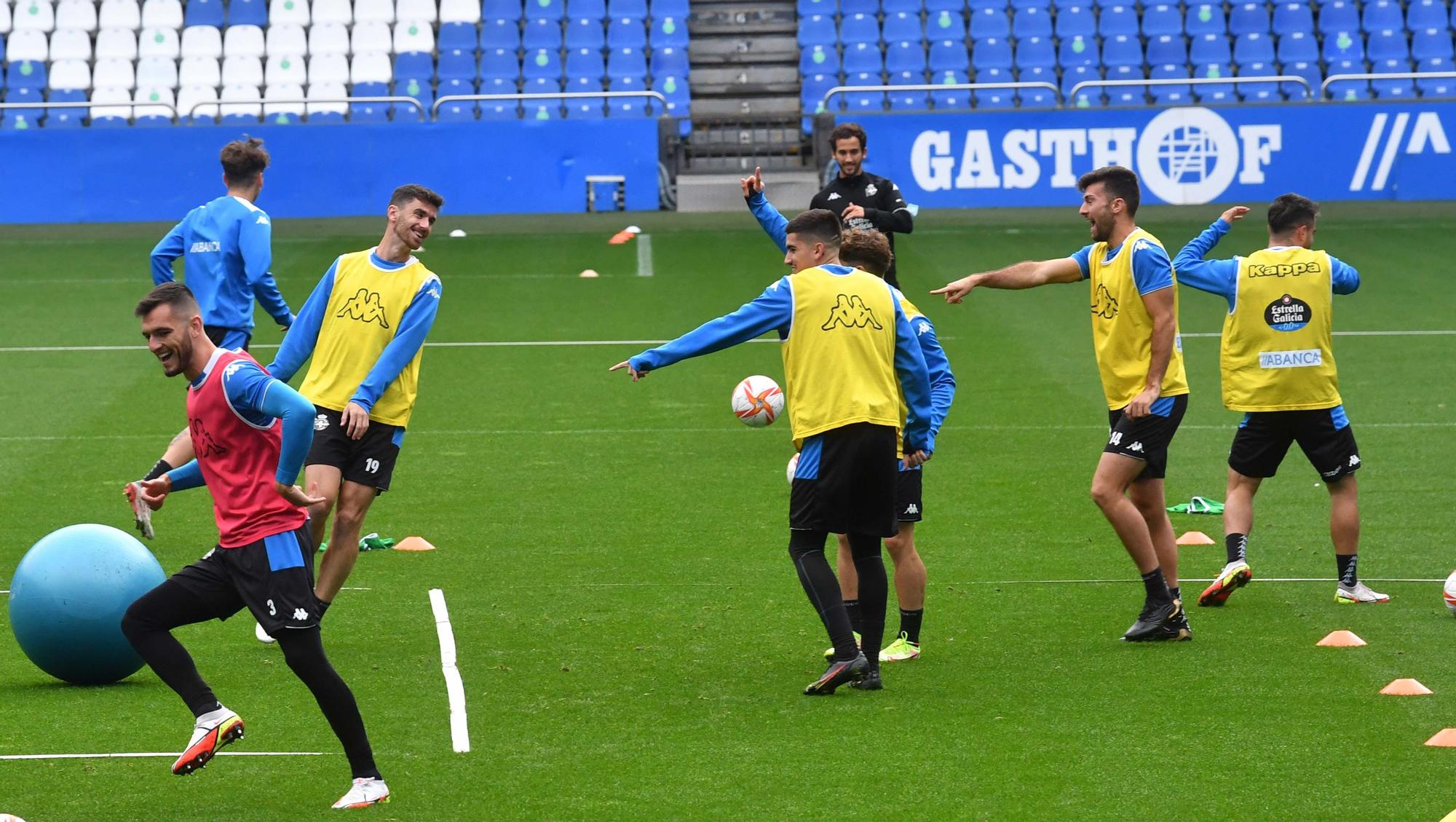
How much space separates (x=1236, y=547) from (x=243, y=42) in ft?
76.9

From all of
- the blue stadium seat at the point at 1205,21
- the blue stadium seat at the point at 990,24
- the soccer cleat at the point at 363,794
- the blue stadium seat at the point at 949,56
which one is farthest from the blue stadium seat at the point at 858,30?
the soccer cleat at the point at 363,794

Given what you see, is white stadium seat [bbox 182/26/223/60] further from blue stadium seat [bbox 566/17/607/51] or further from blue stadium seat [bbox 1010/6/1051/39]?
blue stadium seat [bbox 1010/6/1051/39]

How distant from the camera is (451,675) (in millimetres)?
7742

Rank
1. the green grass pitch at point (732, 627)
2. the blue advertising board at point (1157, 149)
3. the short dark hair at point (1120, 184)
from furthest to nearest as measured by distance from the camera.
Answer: the blue advertising board at point (1157, 149) → the short dark hair at point (1120, 184) → the green grass pitch at point (732, 627)

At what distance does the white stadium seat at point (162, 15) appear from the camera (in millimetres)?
29281

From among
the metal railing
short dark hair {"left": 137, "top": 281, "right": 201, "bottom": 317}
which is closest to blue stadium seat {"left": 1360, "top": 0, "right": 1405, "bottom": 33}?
the metal railing

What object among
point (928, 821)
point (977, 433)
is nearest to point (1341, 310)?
point (977, 433)

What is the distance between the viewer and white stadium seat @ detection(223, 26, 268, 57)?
94.6ft

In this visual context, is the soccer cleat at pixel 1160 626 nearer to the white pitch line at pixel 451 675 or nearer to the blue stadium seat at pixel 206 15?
the white pitch line at pixel 451 675

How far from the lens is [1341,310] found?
19391mm

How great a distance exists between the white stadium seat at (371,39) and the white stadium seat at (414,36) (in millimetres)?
131

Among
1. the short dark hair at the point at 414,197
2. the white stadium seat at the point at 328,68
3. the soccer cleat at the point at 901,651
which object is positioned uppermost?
the white stadium seat at the point at 328,68

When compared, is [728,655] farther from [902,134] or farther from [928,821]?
[902,134]

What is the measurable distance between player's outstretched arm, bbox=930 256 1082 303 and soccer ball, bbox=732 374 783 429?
2351 millimetres
